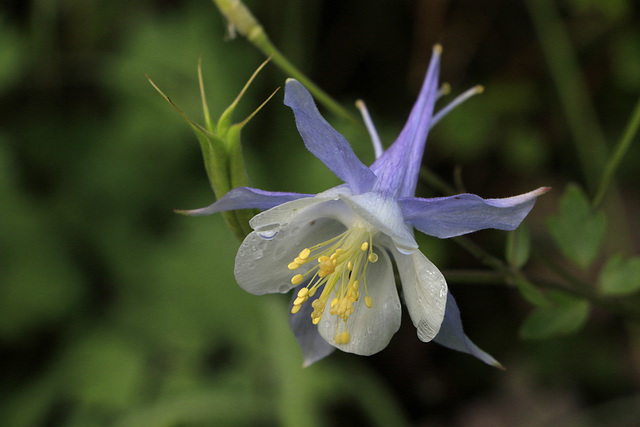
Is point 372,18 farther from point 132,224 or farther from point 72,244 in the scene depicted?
point 72,244

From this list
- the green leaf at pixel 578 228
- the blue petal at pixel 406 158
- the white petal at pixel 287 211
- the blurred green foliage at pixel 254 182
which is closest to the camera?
the white petal at pixel 287 211

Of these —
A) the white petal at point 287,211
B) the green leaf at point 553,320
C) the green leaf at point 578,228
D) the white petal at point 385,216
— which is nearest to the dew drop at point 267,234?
the white petal at point 287,211

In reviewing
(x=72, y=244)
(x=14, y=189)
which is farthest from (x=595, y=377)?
(x=14, y=189)

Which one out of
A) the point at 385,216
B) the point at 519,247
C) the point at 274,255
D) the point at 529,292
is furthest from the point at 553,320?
the point at 274,255

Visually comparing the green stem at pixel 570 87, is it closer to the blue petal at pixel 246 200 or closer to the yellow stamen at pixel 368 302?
the yellow stamen at pixel 368 302

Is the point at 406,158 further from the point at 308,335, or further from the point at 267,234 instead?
the point at 308,335

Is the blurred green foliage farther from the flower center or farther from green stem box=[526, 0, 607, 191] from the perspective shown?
the flower center
